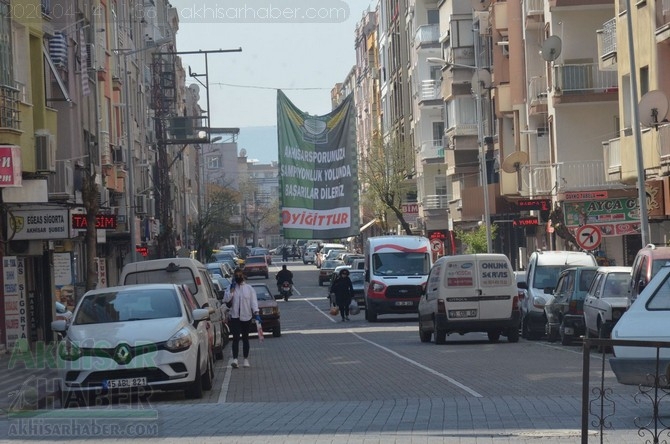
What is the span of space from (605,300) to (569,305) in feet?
11.9

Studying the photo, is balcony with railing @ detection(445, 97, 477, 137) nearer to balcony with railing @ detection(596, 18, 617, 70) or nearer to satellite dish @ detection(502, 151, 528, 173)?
satellite dish @ detection(502, 151, 528, 173)

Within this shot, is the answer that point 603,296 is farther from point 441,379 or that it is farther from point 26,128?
point 26,128

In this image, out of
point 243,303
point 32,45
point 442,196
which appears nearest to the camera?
point 243,303

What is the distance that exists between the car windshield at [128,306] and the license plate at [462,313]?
11.6 metres

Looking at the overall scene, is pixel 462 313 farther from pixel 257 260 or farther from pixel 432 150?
pixel 257 260

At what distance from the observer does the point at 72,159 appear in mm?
34281

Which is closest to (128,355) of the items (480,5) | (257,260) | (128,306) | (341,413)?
(128,306)

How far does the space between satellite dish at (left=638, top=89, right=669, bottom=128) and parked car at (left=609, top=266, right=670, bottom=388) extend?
1963 cm

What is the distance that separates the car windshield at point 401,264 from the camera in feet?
149

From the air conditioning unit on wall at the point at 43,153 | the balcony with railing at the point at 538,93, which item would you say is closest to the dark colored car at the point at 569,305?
the air conditioning unit on wall at the point at 43,153

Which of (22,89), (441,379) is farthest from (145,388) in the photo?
(22,89)

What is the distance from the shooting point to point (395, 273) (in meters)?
45.3

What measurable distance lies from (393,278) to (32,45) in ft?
57.7

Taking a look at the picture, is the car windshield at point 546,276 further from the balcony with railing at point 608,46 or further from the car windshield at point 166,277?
the car windshield at point 166,277
